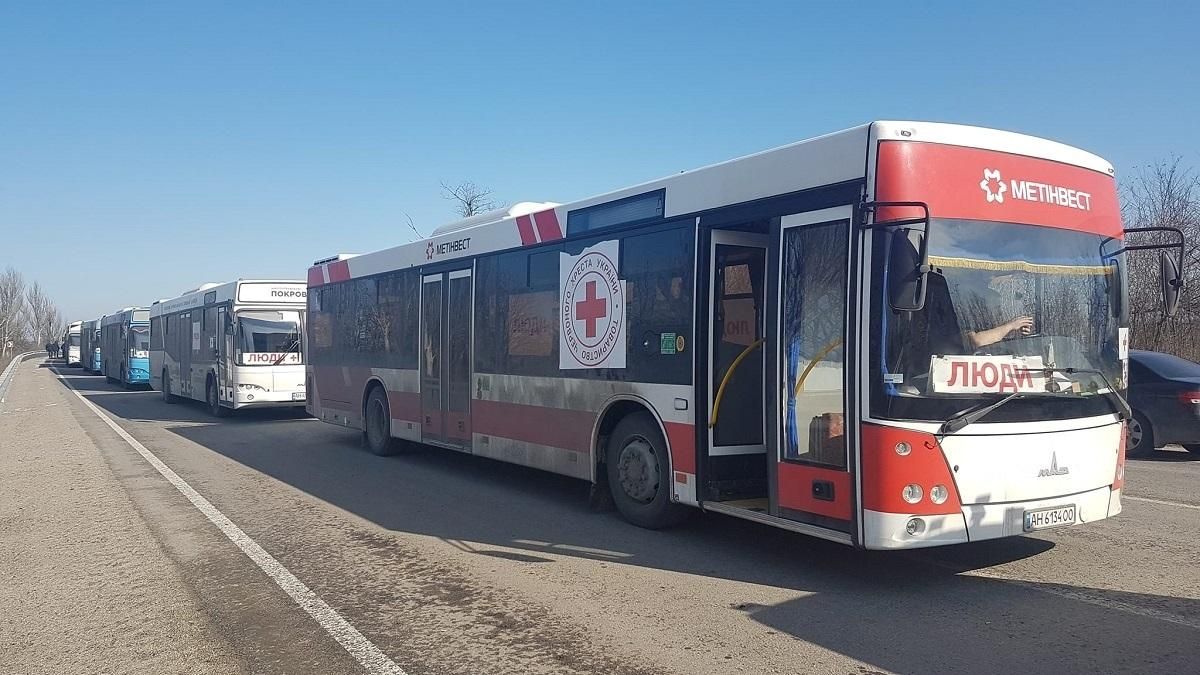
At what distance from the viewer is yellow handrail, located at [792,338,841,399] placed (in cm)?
612

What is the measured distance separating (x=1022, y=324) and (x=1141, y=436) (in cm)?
817

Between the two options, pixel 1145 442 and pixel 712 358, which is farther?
pixel 1145 442

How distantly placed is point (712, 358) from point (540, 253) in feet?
9.98

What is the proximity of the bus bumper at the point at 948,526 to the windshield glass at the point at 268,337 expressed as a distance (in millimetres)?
15916

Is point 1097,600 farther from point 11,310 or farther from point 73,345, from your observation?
point 11,310

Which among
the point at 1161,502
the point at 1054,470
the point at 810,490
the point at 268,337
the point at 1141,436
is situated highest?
the point at 268,337

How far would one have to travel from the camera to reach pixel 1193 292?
2234 cm

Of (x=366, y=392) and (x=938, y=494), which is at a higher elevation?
(x=366, y=392)

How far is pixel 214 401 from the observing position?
21000mm

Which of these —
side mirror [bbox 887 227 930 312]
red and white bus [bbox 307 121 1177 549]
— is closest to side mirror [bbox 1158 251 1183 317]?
red and white bus [bbox 307 121 1177 549]

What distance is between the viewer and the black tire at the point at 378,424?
13383 millimetres

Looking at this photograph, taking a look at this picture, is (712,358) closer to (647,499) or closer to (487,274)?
(647,499)

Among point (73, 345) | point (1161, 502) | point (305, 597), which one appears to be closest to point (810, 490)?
point (305, 597)

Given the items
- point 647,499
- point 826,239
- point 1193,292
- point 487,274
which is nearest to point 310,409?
point 487,274
